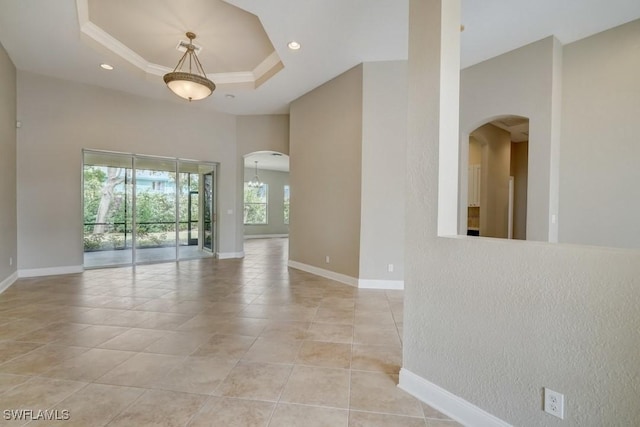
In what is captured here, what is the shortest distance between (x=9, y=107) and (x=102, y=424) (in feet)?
18.5

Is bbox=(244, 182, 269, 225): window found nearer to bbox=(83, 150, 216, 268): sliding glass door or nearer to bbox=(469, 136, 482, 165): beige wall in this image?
bbox=(83, 150, 216, 268): sliding glass door

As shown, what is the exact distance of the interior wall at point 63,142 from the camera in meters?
5.24

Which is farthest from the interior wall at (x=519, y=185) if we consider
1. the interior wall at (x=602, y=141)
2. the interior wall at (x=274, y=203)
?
the interior wall at (x=274, y=203)

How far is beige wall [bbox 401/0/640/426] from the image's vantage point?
1242mm

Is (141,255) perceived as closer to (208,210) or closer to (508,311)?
(208,210)

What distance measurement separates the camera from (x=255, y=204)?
13062 millimetres

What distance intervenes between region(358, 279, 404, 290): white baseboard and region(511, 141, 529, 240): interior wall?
14.6 ft

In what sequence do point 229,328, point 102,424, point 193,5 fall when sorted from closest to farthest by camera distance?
A: point 102,424 → point 229,328 → point 193,5

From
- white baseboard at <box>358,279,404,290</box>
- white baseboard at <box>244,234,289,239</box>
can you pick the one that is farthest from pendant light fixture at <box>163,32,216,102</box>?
white baseboard at <box>244,234,289,239</box>

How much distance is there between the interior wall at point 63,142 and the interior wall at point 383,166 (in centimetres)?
463

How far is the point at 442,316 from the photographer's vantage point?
1920mm

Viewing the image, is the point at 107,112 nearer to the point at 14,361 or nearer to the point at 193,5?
the point at 193,5

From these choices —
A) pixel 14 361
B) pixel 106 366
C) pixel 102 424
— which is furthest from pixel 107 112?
pixel 102 424

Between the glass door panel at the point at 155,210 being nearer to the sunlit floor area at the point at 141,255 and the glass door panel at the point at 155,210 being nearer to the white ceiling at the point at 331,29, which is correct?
the sunlit floor area at the point at 141,255
